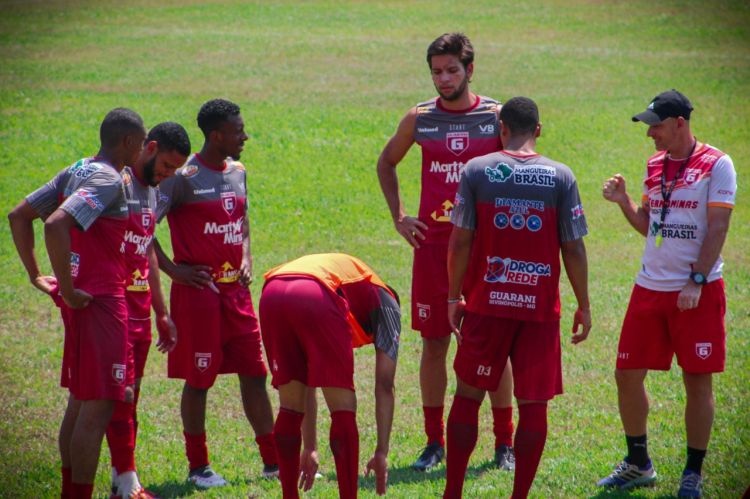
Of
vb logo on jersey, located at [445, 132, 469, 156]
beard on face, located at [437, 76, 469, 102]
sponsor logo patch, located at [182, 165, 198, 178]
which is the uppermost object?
beard on face, located at [437, 76, 469, 102]

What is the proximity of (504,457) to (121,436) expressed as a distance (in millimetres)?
2806

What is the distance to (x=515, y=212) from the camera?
6.46 meters

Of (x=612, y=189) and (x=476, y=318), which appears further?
(x=612, y=189)

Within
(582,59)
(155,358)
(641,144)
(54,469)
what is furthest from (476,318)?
(582,59)

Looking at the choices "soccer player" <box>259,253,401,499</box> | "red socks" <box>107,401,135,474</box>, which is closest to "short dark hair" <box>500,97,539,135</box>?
"soccer player" <box>259,253,401,499</box>

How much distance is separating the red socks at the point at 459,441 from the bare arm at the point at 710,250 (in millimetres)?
1574

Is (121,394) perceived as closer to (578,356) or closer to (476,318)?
(476,318)

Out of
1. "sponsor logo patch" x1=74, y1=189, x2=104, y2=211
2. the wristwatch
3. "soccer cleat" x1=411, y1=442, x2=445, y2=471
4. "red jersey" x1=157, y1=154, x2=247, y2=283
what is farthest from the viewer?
"soccer cleat" x1=411, y1=442, x2=445, y2=471

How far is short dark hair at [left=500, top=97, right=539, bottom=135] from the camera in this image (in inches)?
261

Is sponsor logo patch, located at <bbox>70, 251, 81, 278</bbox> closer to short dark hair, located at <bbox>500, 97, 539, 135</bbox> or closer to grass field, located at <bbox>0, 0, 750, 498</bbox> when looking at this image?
grass field, located at <bbox>0, 0, 750, 498</bbox>

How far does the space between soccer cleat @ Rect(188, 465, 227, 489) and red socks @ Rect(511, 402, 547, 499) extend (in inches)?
87.5

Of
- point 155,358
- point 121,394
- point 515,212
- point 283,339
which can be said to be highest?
point 515,212

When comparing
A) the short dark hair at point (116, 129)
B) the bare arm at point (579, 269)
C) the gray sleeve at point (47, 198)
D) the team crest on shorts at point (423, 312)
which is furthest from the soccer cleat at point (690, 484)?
the gray sleeve at point (47, 198)

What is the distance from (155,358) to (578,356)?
14.4ft
